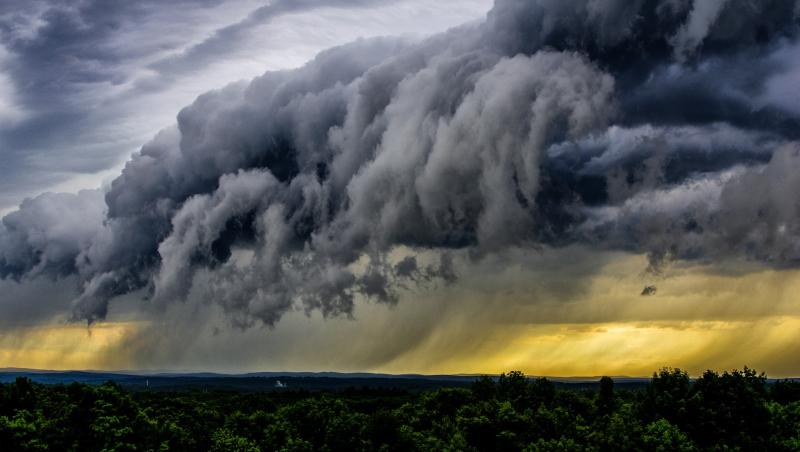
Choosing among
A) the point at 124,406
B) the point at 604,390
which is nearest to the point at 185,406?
the point at 124,406

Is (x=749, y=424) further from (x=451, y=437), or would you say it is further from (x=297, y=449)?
(x=297, y=449)

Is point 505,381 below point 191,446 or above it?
above

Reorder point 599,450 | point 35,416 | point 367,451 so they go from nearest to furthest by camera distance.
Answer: point 599,450 < point 367,451 < point 35,416

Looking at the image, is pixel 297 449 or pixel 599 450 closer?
pixel 599 450

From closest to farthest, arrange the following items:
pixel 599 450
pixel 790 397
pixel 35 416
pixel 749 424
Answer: pixel 599 450 → pixel 749 424 → pixel 35 416 → pixel 790 397

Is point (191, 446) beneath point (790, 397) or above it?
beneath

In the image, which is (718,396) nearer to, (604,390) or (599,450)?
(599,450)

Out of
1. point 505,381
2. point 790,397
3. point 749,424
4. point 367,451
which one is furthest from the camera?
point 505,381

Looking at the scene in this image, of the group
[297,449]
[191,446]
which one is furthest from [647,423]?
[191,446]

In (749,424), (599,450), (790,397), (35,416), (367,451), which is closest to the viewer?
(599,450)
